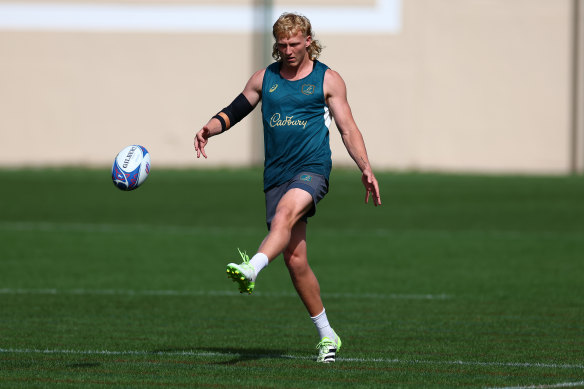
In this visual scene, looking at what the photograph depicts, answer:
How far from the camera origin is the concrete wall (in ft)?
113

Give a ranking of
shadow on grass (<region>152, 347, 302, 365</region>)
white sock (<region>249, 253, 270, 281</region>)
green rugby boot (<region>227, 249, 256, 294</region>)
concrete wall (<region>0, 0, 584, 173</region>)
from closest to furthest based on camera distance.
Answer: green rugby boot (<region>227, 249, 256, 294</region>)
white sock (<region>249, 253, 270, 281</region>)
shadow on grass (<region>152, 347, 302, 365</region>)
concrete wall (<region>0, 0, 584, 173</region>)

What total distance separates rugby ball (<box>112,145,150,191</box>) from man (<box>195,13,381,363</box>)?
1.99ft

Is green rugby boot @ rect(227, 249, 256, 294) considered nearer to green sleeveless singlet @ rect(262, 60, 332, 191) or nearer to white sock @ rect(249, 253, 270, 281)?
white sock @ rect(249, 253, 270, 281)

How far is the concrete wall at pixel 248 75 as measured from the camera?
3444 centimetres

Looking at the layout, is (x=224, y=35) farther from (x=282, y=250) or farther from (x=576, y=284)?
(x=282, y=250)

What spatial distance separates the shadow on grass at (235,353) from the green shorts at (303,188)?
3.46 feet

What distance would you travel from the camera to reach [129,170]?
8.66 m

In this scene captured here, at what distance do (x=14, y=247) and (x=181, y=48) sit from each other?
693 inches

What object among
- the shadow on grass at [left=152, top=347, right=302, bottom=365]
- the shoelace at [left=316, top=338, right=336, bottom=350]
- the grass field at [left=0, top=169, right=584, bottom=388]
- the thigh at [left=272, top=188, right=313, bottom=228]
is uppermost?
the thigh at [left=272, top=188, right=313, bottom=228]

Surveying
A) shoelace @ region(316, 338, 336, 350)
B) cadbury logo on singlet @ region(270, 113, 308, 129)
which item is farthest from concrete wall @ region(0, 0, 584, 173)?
shoelace @ region(316, 338, 336, 350)

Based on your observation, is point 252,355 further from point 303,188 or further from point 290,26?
point 290,26

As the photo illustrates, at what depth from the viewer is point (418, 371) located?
25.5 ft

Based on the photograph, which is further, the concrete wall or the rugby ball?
the concrete wall

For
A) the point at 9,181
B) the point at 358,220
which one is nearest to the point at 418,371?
the point at 358,220
